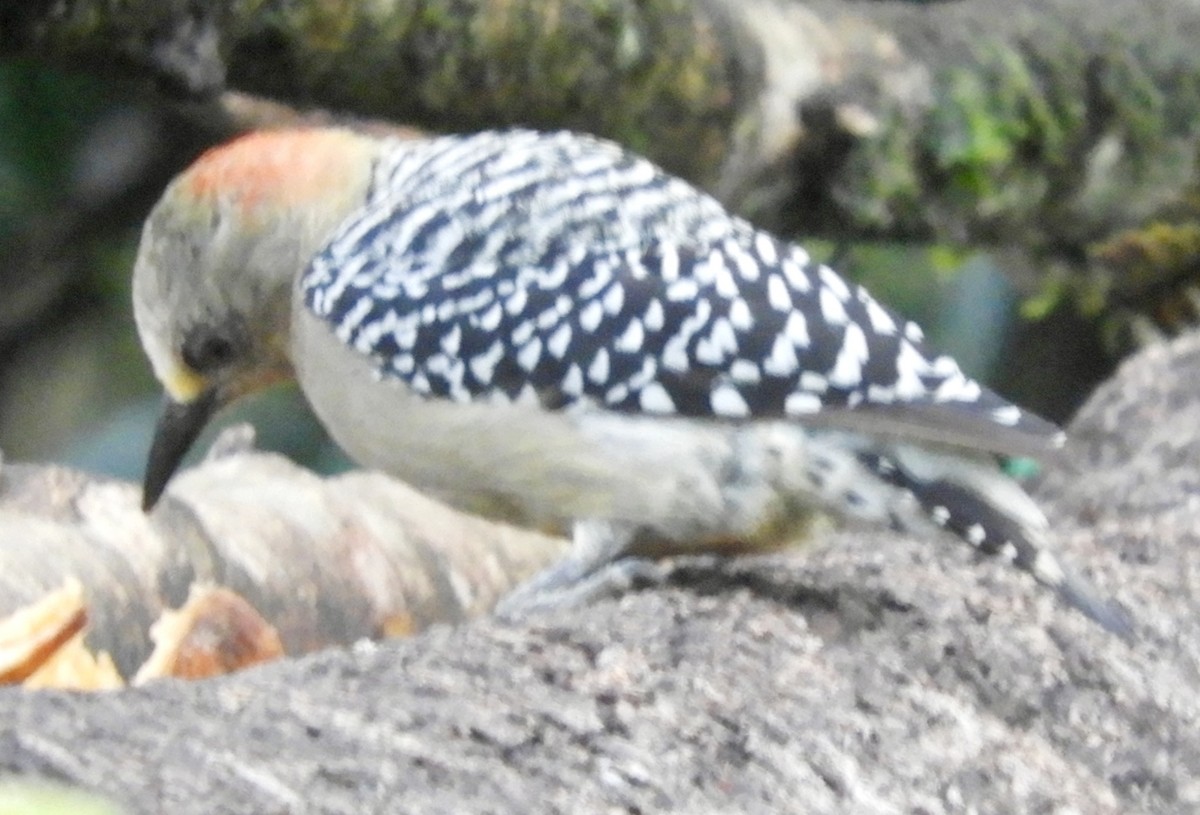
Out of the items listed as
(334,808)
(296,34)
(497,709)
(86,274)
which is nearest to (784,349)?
(497,709)

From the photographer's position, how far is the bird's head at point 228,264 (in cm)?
276

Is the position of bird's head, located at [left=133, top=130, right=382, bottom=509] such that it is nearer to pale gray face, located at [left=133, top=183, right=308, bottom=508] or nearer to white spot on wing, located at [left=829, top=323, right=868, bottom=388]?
pale gray face, located at [left=133, top=183, right=308, bottom=508]

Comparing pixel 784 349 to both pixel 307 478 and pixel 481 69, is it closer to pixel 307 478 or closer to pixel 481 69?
pixel 307 478

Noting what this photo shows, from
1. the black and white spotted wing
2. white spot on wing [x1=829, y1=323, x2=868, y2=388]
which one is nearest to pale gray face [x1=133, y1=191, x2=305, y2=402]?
the black and white spotted wing

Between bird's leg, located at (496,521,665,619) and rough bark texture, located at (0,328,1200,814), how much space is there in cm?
9

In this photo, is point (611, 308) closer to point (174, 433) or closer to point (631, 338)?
point (631, 338)

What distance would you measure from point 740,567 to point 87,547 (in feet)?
3.39

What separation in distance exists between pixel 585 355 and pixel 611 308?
2.9 inches

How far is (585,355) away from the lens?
92.6 inches

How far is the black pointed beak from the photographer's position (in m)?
2.82

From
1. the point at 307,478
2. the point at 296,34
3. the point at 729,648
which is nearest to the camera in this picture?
the point at 729,648

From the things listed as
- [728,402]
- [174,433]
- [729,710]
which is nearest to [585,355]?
[728,402]

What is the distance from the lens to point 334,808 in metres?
1.32

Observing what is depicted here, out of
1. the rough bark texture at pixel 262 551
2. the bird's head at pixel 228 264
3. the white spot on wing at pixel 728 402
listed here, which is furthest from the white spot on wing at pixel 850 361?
the rough bark texture at pixel 262 551
